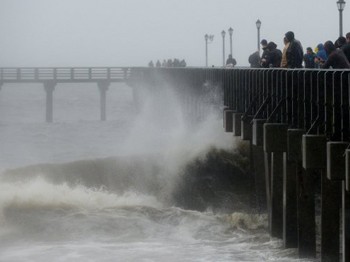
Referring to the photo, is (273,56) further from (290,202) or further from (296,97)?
(290,202)

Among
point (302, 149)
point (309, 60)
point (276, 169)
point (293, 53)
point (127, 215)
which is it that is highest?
point (293, 53)

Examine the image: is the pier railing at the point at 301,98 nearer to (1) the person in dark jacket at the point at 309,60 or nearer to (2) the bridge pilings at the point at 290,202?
(2) the bridge pilings at the point at 290,202

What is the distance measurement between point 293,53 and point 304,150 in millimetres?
7098

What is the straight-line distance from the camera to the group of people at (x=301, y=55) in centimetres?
2258

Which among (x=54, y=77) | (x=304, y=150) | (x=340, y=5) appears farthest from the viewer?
(x=54, y=77)

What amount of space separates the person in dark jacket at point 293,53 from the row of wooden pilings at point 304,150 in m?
0.59

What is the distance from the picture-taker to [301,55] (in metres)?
26.2

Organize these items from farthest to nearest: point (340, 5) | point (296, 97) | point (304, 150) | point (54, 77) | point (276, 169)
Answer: point (54, 77) → point (340, 5) → point (276, 169) → point (296, 97) → point (304, 150)

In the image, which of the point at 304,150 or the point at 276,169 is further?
the point at 276,169

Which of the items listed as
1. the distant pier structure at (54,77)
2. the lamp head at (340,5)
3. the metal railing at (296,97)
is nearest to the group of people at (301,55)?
the metal railing at (296,97)

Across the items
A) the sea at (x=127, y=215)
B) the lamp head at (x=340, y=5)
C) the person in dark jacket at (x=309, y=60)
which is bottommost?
the sea at (x=127, y=215)

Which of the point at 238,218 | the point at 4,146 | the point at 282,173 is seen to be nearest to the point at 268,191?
the point at 282,173

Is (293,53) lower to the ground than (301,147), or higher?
higher

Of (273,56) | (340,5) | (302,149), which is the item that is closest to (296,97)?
(302,149)
